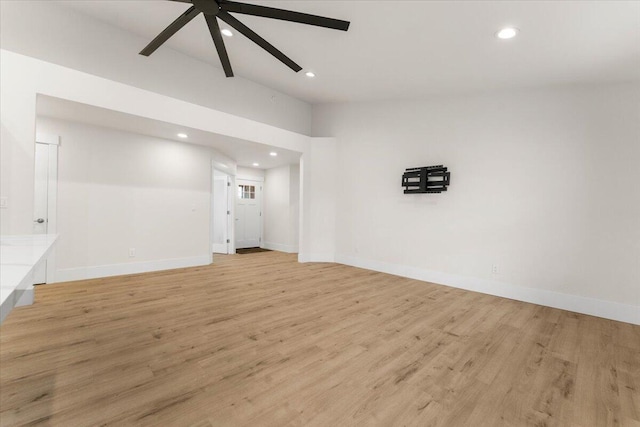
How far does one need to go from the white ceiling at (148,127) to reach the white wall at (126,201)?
0.26 meters

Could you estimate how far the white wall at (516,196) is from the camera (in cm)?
334

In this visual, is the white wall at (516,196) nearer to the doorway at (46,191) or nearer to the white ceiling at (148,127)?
the white ceiling at (148,127)

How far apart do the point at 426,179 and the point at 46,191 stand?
587 centimetres

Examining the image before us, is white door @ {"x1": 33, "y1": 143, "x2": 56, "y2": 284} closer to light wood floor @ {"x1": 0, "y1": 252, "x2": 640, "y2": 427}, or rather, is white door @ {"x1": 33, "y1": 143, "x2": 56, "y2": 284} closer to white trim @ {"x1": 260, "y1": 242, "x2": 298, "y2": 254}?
light wood floor @ {"x1": 0, "y1": 252, "x2": 640, "y2": 427}

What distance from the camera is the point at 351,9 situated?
2816 mm

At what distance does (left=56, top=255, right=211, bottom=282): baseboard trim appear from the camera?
13.7ft

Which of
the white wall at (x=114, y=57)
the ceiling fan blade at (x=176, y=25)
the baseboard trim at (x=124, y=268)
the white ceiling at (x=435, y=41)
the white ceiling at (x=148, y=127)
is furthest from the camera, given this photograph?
the baseboard trim at (x=124, y=268)

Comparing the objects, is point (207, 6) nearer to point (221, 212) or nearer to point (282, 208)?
point (221, 212)

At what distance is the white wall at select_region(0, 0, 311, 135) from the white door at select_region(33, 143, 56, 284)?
1495 millimetres

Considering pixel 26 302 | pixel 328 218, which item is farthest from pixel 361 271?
pixel 26 302

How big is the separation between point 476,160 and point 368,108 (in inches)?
90.8

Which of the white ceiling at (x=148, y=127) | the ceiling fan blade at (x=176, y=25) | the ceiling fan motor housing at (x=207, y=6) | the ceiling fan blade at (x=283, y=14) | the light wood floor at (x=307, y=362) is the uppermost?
the ceiling fan motor housing at (x=207, y=6)

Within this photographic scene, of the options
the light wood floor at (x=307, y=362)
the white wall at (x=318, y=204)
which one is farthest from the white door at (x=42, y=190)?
the white wall at (x=318, y=204)

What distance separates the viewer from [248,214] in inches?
319
